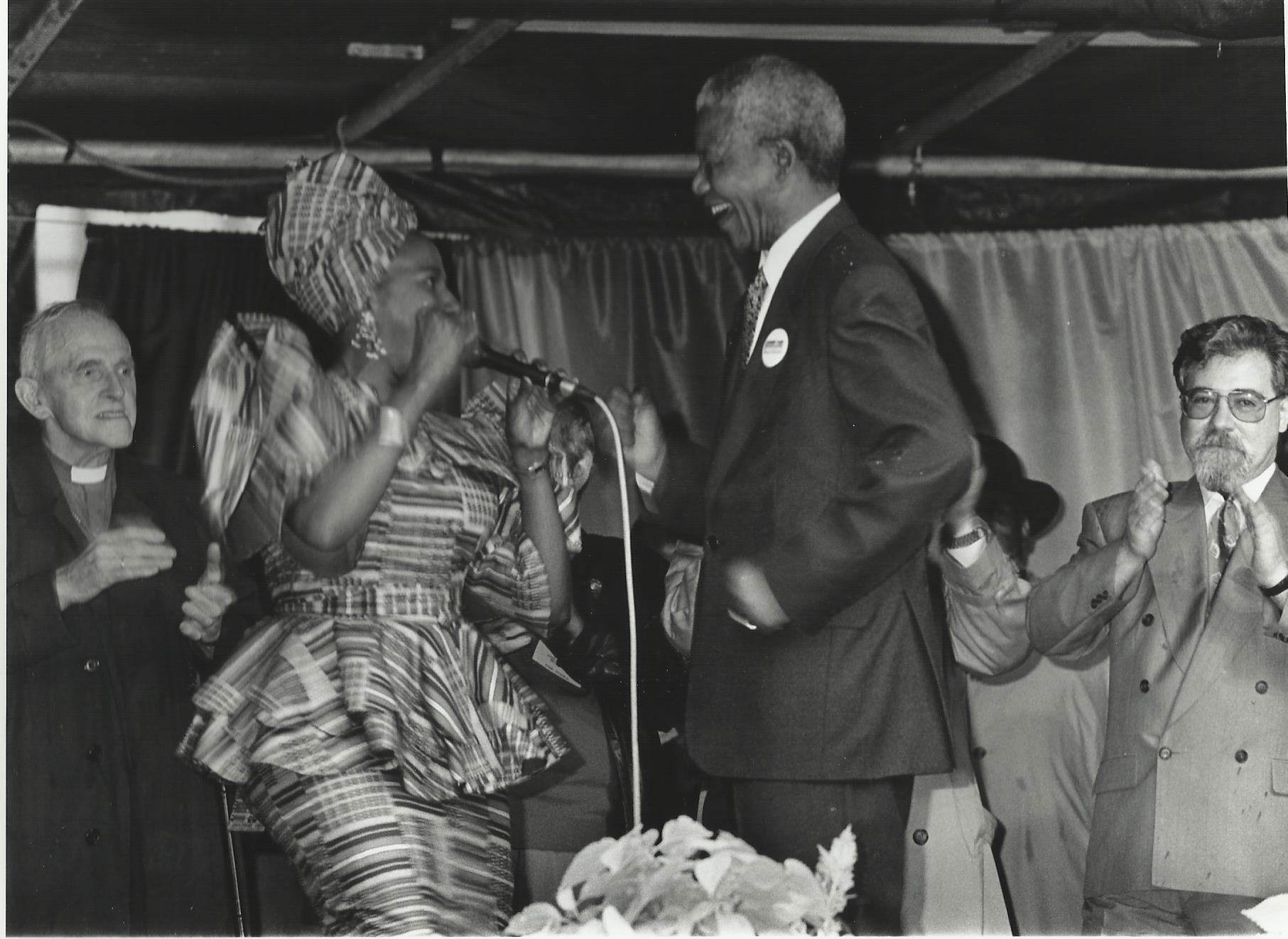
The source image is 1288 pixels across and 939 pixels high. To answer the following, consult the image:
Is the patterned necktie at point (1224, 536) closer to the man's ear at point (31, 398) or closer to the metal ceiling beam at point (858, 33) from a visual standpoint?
the metal ceiling beam at point (858, 33)

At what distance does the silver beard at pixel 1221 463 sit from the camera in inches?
141

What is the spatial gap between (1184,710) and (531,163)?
203 centimetres

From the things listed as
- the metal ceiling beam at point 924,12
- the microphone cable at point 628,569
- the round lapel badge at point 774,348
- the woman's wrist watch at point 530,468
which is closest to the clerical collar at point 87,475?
→ the woman's wrist watch at point 530,468

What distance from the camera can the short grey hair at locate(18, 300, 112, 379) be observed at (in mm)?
3627

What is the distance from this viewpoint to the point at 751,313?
3037 mm

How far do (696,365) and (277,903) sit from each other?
1.67 m

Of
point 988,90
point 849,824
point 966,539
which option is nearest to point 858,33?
point 988,90

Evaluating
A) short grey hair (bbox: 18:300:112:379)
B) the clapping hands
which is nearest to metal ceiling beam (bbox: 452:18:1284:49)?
short grey hair (bbox: 18:300:112:379)

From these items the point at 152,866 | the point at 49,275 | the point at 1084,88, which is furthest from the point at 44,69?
the point at 1084,88

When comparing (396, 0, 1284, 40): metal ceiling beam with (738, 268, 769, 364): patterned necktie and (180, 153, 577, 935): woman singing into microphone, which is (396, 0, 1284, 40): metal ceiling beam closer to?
(180, 153, 577, 935): woman singing into microphone

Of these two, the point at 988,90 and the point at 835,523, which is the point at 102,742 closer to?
the point at 835,523

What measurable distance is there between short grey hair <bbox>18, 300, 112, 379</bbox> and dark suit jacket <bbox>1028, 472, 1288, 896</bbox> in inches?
84.6

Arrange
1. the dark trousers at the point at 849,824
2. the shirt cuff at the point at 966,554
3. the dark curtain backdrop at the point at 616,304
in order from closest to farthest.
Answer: the dark trousers at the point at 849,824, the shirt cuff at the point at 966,554, the dark curtain backdrop at the point at 616,304

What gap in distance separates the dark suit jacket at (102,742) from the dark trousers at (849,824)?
46.2 inches
